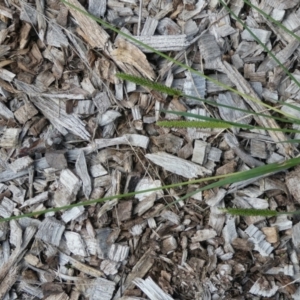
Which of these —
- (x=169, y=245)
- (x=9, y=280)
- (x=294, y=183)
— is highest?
(x=294, y=183)

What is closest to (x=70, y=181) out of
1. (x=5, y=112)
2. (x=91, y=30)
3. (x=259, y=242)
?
(x=5, y=112)

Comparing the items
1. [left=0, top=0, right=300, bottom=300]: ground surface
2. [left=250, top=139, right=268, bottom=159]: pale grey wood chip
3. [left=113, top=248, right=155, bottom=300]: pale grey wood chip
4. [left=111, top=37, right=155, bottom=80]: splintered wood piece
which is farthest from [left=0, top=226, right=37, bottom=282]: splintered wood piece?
[left=250, top=139, right=268, bottom=159]: pale grey wood chip

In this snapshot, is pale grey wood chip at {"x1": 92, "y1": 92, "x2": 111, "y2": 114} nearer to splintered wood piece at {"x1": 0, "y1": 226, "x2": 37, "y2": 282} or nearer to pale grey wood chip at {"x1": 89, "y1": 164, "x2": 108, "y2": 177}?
pale grey wood chip at {"x1": 89, "y1": 164, "x2": 108, "y2": 177}

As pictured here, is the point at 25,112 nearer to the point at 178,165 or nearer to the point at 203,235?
the point at 178,165

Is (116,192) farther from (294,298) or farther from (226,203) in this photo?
(294,298)

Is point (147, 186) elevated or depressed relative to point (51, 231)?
elevated

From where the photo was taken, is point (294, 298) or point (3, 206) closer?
point (294, 298)

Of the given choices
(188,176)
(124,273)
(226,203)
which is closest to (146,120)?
(188,176)
